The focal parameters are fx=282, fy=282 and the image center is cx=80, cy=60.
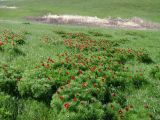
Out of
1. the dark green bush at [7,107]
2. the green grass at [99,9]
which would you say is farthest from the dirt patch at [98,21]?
the dark green bush at [7,107]

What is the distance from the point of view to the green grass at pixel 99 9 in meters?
65.9

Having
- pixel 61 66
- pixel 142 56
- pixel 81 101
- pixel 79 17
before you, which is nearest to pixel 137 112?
pixel 81 101

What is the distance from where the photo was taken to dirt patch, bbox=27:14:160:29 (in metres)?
54.4

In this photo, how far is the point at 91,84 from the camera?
42.4 feet

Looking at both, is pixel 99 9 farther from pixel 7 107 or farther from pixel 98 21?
pixel 7 107

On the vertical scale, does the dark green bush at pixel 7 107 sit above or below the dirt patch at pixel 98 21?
below

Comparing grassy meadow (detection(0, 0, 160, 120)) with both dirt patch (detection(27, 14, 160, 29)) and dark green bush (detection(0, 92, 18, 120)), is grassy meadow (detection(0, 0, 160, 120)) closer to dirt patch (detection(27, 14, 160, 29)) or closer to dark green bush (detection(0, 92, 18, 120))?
dark green bush (detection(0, 92, 18, 120))

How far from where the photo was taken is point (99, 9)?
245 feet

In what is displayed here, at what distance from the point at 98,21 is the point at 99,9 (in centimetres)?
1863

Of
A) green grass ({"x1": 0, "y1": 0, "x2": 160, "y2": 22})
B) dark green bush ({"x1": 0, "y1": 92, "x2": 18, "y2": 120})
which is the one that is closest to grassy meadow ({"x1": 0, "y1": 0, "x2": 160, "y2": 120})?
dark green bush ({"x1": 0, "y1": 92, "x2": 18, "y2": 120})

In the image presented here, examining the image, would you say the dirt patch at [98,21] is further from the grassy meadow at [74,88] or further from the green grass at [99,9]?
the grassy meadow at [74,88]

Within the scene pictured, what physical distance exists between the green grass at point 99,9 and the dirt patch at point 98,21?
16.6 ft

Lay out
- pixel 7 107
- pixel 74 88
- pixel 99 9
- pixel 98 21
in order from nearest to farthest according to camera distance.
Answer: pixel 7 107 < pixel 74 88 < pixel 98 21 < pixel 99 9

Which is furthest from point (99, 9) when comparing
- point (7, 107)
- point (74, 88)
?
point (7, 107)
